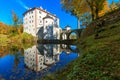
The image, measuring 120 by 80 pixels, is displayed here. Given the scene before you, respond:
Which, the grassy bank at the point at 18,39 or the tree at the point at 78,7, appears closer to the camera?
the tree at the point at 78,7

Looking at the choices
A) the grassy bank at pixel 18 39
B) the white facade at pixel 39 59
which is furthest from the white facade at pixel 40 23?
the white facade at pixel 39 59

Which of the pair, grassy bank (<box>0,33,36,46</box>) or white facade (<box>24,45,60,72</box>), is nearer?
white facade (<box>24,45,60,72</box>)

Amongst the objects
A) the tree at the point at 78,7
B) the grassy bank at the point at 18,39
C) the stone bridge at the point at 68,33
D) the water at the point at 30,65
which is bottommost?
A: the water at the point at 30,65

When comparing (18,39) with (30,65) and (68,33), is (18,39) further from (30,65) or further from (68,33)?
(30,65)

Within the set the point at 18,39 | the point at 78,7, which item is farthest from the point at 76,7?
the point at 18,39

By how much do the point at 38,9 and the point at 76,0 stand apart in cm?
4440

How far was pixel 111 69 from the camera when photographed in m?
8.70

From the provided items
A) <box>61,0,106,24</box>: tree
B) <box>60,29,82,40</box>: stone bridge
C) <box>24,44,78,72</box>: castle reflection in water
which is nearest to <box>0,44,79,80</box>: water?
<box>24,44,78,72</box>: castle reflection in water

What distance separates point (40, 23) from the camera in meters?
97.8

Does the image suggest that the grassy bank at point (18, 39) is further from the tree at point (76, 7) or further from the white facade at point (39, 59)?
the white facade at point (39, 59)

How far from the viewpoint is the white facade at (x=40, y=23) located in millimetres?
94938

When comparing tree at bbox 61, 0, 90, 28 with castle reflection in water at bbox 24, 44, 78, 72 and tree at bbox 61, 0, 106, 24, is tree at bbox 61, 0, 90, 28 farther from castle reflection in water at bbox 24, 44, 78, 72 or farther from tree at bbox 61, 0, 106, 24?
castle reflection in water at bbox 24, 44, 78, 72

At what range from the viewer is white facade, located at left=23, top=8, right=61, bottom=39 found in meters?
94.9

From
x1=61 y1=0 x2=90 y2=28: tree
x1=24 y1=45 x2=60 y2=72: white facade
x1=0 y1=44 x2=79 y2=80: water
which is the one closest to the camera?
x1=0 y1=44 x2=79 y2=80: water
